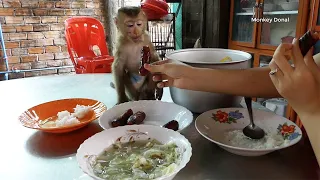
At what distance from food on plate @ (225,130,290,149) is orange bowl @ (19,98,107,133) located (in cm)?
34

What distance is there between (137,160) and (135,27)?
41 centimetres

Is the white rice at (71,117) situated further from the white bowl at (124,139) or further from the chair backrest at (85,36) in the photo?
the chair backrest at (85,36)

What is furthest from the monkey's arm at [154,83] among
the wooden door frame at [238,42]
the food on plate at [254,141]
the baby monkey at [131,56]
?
the wooden door frame at [238,42]

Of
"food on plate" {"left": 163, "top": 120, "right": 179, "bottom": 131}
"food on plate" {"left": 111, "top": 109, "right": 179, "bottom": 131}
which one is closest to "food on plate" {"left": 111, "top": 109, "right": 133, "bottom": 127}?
"food on plate" {"left": 111, "top": 109, "right": 179, "bottom": 131}

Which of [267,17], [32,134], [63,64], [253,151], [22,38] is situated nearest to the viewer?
[253,151]

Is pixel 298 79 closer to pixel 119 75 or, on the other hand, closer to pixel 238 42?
pixel 119 75

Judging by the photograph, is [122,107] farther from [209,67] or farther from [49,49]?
[49,49]

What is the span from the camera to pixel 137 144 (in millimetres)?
515

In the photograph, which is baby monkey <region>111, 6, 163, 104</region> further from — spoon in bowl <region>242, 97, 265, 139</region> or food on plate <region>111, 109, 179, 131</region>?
spoon in bowl <region>242, 97, 265, 139</region>

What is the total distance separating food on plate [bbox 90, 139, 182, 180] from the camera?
0.41 m

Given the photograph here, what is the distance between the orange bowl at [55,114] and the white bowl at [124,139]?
126 mm

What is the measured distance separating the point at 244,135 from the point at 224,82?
143 mm

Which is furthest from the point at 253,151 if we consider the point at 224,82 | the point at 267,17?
the point at 267,17

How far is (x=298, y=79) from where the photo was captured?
399mm
